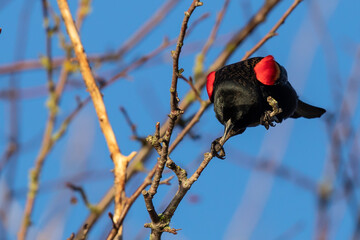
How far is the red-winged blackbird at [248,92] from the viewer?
319cm

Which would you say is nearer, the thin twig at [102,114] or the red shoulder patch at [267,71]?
the thin twig at [102,114]

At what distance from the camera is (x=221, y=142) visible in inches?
110

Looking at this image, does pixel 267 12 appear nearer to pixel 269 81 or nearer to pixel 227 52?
pixel 227 52

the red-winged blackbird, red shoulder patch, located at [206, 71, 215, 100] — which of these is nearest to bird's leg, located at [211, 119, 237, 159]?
the red-winged blackbird

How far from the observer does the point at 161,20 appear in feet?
13.8

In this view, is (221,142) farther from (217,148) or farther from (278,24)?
(278,24)

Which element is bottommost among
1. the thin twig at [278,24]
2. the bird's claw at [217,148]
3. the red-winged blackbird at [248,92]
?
the bird's claw at [217,148]

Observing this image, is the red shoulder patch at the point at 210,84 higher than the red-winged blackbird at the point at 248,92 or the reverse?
higher

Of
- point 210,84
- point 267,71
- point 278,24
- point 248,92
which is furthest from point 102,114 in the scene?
point 278,24

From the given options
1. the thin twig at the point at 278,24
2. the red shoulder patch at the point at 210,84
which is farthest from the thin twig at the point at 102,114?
the thin twig at the point at 278,24

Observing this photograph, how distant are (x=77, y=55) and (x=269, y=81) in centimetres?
128

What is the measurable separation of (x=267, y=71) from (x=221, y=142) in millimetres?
738

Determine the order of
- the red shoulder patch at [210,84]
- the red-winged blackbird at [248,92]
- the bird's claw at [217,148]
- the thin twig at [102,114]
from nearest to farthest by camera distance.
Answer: the bird's claw at [217,148] < the thin twig at [102,114] < the red-winged blackbird at [248,92] < the red shoulder patch at [210,84]

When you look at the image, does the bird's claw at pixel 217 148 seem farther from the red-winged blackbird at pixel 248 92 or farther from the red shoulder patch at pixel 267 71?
the red shoulder patch at pixel 267 71
